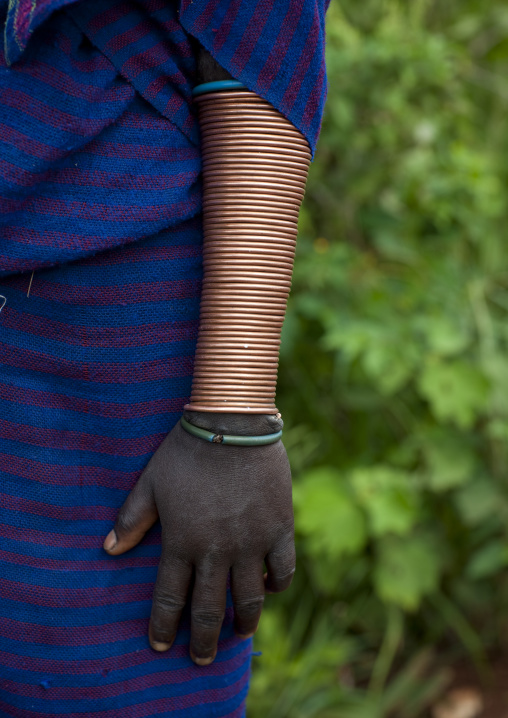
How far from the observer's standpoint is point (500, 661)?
249cm

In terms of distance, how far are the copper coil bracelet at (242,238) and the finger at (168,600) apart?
6.5 inches

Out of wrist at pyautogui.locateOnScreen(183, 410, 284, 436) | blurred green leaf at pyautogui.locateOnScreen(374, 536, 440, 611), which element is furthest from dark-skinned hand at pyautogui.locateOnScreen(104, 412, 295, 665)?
blurred green leaf at pyautogui.locateOnScreen(374, 536, 440, 611)

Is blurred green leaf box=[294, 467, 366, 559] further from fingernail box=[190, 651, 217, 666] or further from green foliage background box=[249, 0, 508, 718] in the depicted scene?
fingernail box=[190, 651, 217, 666]

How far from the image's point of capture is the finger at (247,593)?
923mm

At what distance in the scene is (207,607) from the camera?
0.93 meters

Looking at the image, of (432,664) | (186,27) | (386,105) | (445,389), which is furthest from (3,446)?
(432,664)

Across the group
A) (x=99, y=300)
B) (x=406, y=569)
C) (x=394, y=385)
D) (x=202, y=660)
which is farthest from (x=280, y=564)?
(x=406, y=569)

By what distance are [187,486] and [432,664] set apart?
191 cm

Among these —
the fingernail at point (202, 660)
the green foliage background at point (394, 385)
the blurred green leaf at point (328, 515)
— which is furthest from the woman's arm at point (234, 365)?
the blurred green leaf at point (328, 515)

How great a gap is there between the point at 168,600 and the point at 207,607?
5 cm

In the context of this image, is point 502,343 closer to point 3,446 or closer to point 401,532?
point 401,532

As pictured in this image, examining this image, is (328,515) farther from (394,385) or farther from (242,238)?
(242,238)

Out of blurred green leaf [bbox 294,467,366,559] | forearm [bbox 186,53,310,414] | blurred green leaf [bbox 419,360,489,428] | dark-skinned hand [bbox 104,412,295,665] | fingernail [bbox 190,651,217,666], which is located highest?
forearm [bbox 186,53,310,414]

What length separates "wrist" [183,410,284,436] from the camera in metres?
0.88
